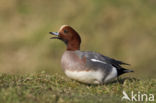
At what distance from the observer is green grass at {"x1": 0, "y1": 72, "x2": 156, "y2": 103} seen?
4.39m

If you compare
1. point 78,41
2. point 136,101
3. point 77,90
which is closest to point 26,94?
point 77,90

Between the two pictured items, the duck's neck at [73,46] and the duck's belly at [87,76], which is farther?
the duck's neck at [73,46]

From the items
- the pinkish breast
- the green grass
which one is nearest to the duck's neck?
the pinkish breast

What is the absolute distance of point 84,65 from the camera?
19.2 ft

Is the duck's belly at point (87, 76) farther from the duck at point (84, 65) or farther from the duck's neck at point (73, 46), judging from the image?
the duck's neck at point (73, 46)

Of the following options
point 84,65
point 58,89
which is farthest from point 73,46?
point 58,89

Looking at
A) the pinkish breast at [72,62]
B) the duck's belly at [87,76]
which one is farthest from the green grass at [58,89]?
the pinkish breast at [72,62]

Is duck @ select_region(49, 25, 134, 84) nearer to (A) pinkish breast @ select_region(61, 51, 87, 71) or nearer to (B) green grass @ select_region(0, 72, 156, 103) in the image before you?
(A) pinkish breast @ select_region(61, 51, 87, 71)

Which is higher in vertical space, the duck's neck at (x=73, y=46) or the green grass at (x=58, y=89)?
the duck's neck at (x=73, y=46)

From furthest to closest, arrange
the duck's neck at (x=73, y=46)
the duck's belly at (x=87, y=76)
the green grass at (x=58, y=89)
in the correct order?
1. the duck's neck at (x=73, y=46)
2. the duck's belly at (x=87, y=76)
3. the green grass at (x=58, y=89)

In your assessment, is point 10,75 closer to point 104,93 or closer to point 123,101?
point 104,93

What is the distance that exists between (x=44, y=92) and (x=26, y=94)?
0.52m

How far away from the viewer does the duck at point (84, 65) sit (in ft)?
19.1

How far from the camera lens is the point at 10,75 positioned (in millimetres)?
6211
